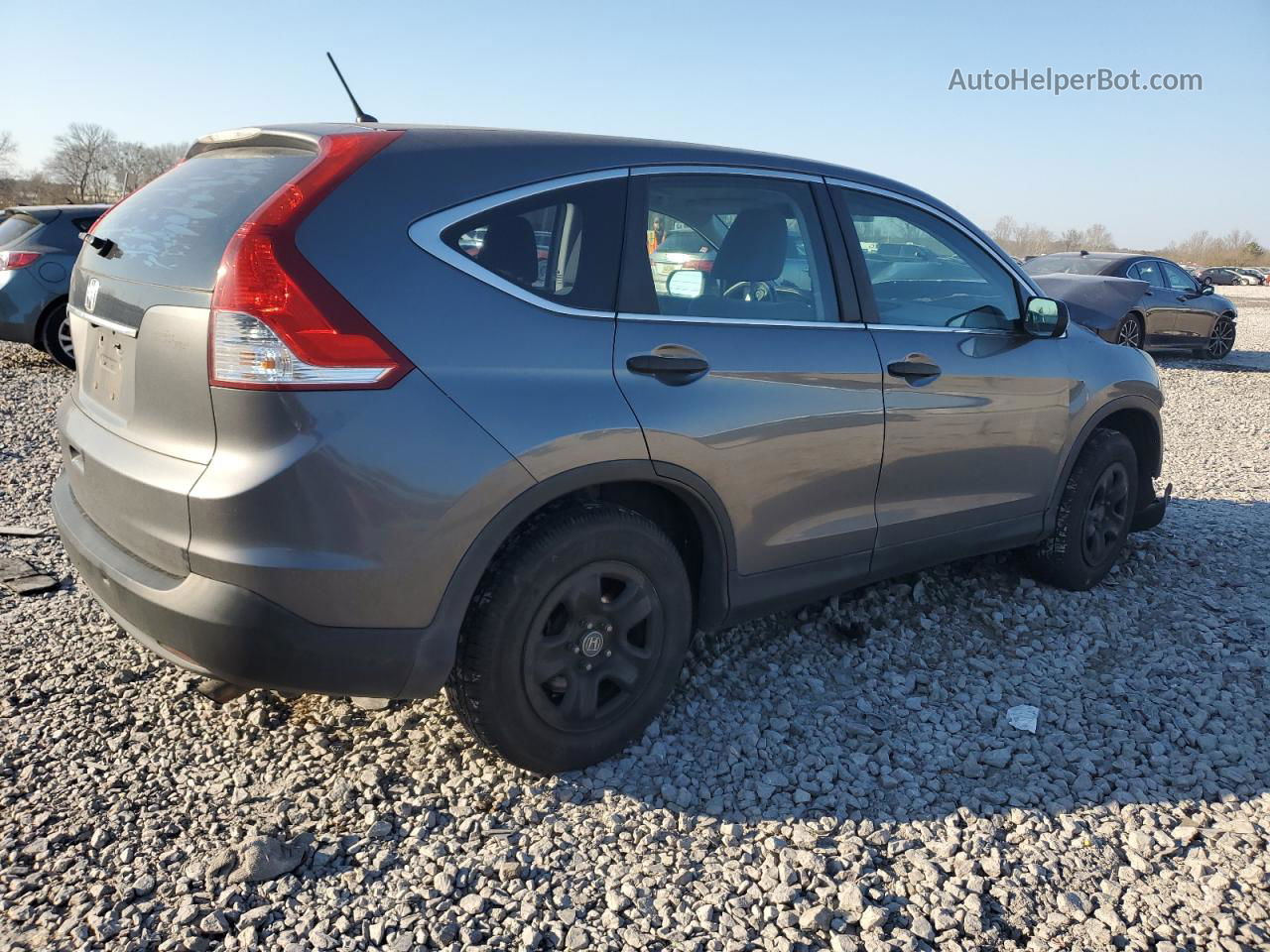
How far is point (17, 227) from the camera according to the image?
9625 mm

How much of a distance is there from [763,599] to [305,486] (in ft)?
5.31

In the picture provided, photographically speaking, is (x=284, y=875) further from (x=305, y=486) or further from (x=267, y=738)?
(x=305, y=486)

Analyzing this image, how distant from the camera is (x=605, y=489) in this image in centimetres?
296

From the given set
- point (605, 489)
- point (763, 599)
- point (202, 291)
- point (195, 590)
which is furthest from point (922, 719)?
point (202, 291)

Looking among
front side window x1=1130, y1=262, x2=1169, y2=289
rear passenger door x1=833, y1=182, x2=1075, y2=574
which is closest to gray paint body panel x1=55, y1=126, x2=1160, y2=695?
rear passenger door x1=833, y1=182, x2=1075, y2=574

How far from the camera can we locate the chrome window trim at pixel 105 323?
8.69 ft

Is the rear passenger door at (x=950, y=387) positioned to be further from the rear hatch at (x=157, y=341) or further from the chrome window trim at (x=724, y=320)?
the rear hatch at (x=157, y=341)

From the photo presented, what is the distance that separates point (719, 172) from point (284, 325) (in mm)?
1587

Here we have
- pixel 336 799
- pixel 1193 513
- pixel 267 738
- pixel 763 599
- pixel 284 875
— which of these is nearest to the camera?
pixel 284 875

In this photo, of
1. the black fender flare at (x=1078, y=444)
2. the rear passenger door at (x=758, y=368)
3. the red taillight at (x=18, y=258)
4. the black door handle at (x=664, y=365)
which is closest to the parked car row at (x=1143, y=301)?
the black fender flare at (x=1078, y=444)

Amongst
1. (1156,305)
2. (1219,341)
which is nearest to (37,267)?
(1156,305)

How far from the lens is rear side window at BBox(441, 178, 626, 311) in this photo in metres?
2.62

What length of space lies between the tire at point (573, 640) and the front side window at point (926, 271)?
1.40 metres

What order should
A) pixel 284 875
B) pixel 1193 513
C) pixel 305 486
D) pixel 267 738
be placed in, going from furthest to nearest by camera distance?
pixel 1193 513 → pixel 267 738 → pixel 284 875 → pixel 305 486
